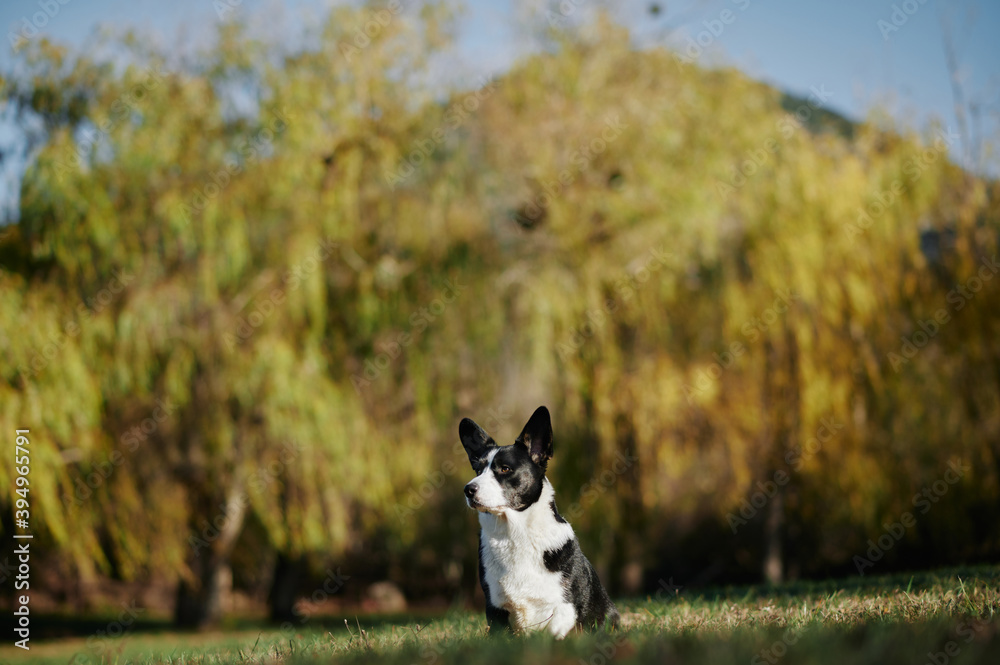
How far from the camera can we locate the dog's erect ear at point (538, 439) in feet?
11.2

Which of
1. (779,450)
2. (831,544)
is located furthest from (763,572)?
(779,450)

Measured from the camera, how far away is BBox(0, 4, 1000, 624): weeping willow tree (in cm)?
789

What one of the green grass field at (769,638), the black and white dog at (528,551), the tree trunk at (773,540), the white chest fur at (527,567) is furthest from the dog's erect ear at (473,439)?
the tree trunk at (773,540)

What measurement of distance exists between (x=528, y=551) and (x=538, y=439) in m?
0.54

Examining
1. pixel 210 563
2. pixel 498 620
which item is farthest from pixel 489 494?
pixel 210 563

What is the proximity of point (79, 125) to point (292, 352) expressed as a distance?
3582 mm

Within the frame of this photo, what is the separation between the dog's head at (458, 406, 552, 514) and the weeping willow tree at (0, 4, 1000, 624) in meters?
4.84

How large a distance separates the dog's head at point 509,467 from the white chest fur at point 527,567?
3.4 inches

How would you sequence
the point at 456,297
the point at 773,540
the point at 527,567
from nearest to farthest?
the point at 527,567, the point at 456,297, the point at 773,540

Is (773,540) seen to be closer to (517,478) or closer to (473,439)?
(473,439)

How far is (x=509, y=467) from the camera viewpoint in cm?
327

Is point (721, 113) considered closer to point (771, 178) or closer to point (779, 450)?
point (771, 178)

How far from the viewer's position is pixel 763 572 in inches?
492

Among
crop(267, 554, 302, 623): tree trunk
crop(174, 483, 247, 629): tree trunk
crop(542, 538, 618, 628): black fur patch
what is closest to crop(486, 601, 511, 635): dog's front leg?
crop(542, 538, 618, 628): black fur patch
